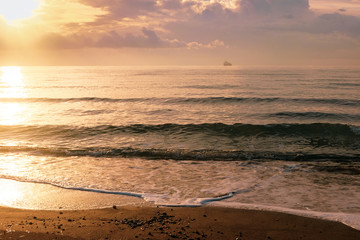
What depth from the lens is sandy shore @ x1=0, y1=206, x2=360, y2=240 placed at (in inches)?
248

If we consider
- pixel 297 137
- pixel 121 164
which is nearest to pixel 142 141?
pixel 121 164

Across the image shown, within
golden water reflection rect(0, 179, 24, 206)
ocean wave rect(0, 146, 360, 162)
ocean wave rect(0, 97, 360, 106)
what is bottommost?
ocean wave rect(0, 146, 360, 162)

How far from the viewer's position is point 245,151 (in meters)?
15.5

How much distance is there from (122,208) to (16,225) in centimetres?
243

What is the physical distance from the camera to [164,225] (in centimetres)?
674

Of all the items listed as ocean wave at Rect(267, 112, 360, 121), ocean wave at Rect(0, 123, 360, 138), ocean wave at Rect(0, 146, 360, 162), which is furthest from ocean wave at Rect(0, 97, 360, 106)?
ocean wave at Rect(0, 146, 360, 162)

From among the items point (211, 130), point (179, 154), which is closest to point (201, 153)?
point (179, 154)

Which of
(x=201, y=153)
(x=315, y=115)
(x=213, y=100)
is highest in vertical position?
(x=213, y=100)

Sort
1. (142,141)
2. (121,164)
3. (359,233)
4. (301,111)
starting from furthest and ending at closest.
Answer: (301,111) → (142,141) → (121,164) → (359,233)

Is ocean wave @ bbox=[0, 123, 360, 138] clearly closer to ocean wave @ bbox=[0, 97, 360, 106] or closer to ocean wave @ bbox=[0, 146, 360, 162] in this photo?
ocean wave @ bbox=[0, 146, 360, 162]

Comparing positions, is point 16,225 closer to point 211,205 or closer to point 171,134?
point 211,205

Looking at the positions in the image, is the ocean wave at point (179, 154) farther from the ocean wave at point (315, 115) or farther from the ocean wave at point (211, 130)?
the ocean wave at point (315, 115)

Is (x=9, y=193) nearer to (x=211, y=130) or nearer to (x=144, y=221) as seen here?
(x=144, y=221)

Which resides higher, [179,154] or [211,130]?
[211,130]
